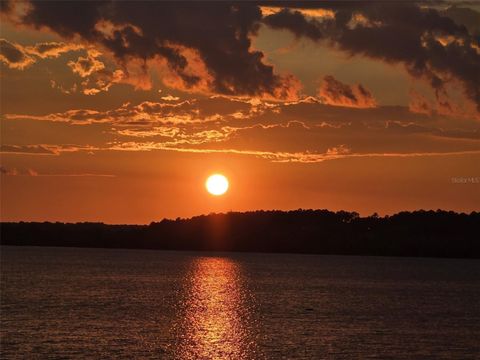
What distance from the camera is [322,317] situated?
11312cm

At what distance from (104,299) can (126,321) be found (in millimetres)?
37316

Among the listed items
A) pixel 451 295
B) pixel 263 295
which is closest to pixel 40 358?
pixel 263 295

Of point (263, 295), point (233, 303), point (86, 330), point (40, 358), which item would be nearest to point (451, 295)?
point (263, 295)

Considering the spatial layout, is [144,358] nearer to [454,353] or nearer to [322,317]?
[454,353]

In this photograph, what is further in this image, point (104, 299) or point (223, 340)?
point (104, 299)

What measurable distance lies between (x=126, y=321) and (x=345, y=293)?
247ft

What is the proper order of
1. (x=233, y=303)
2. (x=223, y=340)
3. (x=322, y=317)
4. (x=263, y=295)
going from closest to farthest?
1. (x=223, y=340)
2. (x=322, y=317)
3. (x=233, y=303)
4. (x=263, y=295)

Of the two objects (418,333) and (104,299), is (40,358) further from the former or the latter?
(104,299)

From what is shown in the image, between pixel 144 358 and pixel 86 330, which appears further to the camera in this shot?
pixel 86 330

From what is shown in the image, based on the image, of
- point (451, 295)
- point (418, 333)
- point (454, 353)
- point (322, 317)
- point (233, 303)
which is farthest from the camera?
point (451, 295)

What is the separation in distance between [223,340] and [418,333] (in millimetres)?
25554

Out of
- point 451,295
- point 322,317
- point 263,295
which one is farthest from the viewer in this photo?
point 451,295

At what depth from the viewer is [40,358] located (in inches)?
2817

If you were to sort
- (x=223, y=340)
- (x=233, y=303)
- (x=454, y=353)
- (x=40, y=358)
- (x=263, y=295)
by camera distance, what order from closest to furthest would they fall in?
(x=40, y=358) < (x=454, y=353) < (x=223, y=340) < (x=233, y=303) < (x=263, y=295)
